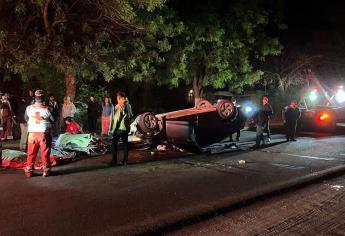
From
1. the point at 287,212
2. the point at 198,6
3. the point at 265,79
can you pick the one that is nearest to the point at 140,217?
the point at 287,212

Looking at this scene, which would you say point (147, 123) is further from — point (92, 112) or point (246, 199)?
point (246, 199)

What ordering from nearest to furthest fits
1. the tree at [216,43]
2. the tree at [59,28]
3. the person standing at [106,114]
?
the tree at [59,28], the person standing at [106,114], the tree at [216,43]

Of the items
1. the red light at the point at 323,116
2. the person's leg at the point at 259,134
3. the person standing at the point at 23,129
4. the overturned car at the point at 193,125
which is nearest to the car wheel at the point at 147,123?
the overturned car at the point at 193,125

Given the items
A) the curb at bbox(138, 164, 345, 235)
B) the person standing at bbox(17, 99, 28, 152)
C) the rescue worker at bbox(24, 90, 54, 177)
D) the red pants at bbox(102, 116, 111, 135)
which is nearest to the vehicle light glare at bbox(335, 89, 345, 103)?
the curb at bbox(138, 164, 345, 235)

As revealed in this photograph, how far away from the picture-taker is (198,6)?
1917 centimetres

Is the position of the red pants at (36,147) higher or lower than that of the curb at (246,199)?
higher

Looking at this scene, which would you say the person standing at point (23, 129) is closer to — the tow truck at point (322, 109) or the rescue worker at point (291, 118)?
the rescue worker at point (291, 118)

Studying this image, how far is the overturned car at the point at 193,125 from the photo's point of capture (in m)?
12.4

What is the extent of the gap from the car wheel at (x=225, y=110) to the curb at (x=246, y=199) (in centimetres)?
405

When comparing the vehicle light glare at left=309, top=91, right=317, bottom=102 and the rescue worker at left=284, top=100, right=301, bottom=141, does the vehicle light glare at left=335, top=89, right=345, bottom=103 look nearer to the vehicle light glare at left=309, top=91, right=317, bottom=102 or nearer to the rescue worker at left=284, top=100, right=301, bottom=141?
the vehicle light glare at left=309, top=91, right=317, bottom=102

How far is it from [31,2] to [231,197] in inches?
311

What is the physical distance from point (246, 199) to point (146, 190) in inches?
69.0

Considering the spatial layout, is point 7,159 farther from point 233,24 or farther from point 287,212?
point 233,24

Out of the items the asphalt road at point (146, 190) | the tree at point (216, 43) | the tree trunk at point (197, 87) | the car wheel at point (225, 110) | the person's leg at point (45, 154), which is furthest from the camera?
the tree trunk at point (197, 87)
